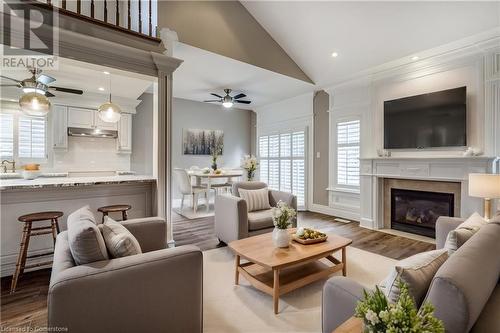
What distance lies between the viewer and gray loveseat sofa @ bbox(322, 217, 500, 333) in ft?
2.83

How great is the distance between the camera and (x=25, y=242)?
2.38 m

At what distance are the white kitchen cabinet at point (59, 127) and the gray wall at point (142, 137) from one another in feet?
4.48

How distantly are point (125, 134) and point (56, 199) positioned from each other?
3271 millimetres

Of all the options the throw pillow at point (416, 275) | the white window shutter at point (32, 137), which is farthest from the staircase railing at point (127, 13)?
the throw pillow at point (416, 275)

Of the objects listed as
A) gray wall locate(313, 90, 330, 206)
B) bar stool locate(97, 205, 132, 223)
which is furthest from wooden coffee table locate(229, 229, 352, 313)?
gray wall locate(313, 90, 330, 206)

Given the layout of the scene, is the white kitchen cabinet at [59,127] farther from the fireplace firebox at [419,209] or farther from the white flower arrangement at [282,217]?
the fireplace firebox at [419,209]

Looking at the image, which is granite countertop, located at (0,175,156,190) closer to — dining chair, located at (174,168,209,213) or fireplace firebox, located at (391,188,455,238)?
dining chair, located at (174,168,209,213)

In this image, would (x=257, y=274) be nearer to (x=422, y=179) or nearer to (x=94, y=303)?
(x=94, y=303)

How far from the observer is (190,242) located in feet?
11.9

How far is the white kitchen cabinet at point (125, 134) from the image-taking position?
19.0 ft

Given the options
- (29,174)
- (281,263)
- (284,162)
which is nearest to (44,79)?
(29,174)

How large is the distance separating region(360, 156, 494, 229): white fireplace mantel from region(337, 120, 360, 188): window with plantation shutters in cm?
31

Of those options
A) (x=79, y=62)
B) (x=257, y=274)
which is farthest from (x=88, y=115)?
(x=257, y=274)

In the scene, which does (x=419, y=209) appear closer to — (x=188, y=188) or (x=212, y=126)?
(x=188, y=188)
